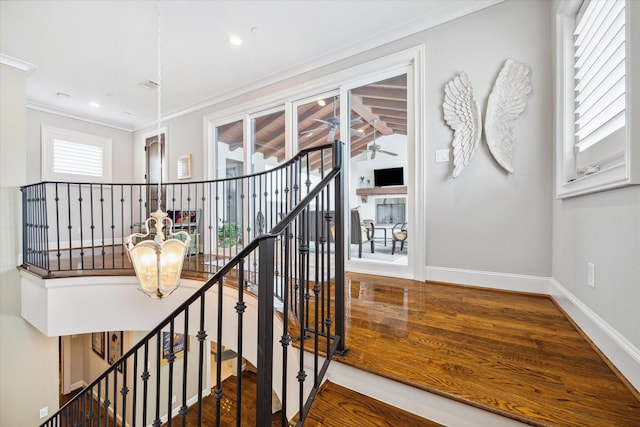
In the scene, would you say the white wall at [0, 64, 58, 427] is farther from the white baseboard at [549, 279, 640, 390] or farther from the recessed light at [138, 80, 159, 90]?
the white baseboard at [549, 279, 640, 390]

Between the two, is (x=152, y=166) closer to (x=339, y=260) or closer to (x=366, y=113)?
(x=366, y=113)

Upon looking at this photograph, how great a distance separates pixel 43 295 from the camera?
320 cm

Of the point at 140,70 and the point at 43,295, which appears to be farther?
the point at 140,70

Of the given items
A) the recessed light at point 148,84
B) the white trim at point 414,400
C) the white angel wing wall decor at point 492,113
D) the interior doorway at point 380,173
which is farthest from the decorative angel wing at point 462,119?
the recessed light at point 148,84

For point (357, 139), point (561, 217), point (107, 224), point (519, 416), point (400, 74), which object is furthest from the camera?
point (107, 224)

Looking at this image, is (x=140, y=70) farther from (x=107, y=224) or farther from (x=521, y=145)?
(x=521, y=145)

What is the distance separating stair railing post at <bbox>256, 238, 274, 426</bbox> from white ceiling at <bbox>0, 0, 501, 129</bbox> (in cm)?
272

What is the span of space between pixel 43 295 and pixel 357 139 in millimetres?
4123

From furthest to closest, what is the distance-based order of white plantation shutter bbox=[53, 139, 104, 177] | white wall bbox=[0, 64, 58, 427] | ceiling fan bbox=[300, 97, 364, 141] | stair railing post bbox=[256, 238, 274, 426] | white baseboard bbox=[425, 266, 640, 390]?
white plantation shutter bbox=[53, 139, 104, 177], white wall bbox=[0, 64, 58, 427], ceiling fan bbox=[300, 97, 364, 141], white baseboard bbox=[425, 266, 640, 390], stair railing post bbox=[256, 238, 274, 426]

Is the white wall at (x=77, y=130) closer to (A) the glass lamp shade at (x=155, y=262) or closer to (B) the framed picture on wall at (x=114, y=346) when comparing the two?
(B) the framed picture on wall at (x=114, y=346)

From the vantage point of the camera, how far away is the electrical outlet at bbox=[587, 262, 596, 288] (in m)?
1.55

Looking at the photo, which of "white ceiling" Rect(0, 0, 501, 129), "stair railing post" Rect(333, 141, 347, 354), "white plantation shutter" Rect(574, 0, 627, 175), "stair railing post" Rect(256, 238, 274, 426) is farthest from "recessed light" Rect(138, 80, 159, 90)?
"white plantation shutter" Rect(574, 0, 627, 175)

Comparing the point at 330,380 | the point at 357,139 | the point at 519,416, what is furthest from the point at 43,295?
the point at 519,416

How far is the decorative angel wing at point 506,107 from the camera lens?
235 cm
